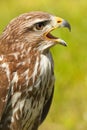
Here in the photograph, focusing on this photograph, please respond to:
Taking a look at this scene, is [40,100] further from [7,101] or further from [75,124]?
[75,124]

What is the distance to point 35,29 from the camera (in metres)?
9.96

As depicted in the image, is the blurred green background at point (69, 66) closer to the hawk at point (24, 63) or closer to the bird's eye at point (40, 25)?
the hawk at point (24, 63)

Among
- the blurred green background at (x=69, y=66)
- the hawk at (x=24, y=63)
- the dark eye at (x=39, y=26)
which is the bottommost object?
the blurred green background at (x=69, y=66)

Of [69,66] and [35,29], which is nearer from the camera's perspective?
[35,29]

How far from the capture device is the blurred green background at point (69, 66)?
12648 mm

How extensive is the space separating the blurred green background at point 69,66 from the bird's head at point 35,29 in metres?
2.51

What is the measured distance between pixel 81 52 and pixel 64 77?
726mm

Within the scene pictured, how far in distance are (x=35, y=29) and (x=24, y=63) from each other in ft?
1.03


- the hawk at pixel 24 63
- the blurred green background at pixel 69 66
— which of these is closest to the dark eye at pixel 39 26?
the hawk at pixel 24 63

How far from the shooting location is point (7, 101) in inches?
391

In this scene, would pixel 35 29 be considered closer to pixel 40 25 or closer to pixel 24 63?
pixel 40 25


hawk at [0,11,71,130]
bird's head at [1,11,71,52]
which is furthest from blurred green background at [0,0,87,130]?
bird's head at [1,11,71,52]

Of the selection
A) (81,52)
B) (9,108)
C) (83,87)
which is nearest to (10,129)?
(9,108)

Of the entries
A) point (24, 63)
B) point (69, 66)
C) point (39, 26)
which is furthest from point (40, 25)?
point (69, 66)
